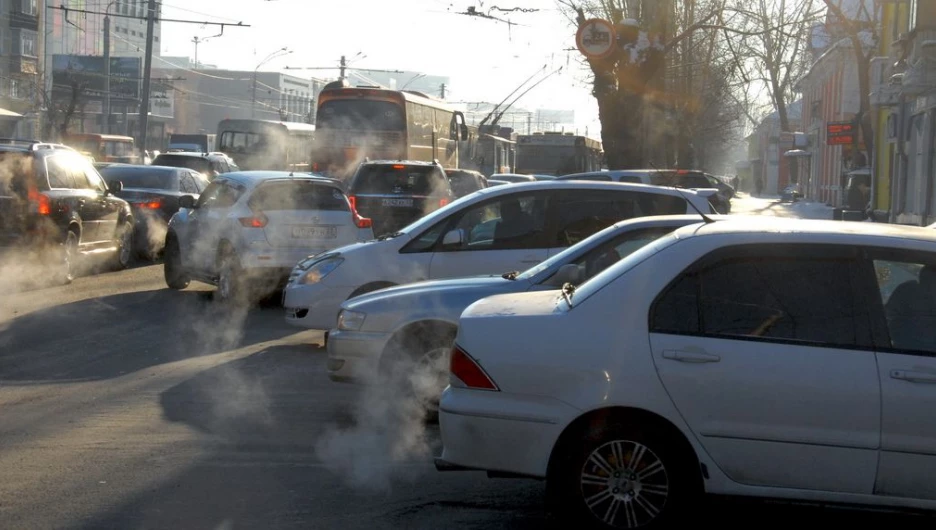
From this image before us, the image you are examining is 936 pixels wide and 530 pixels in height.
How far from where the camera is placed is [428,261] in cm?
959

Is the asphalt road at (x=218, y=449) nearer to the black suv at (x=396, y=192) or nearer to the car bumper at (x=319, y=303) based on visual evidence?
the car bumper at (x=319, y=303)

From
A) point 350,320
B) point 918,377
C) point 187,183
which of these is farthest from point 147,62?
point 918,377

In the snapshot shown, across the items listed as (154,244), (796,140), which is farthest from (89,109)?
(154,244)

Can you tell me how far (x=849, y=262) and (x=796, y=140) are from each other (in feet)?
166

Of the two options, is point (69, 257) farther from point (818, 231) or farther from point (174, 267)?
point (818, 231)

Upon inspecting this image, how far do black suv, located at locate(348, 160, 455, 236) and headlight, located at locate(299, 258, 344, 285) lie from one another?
9.18 m

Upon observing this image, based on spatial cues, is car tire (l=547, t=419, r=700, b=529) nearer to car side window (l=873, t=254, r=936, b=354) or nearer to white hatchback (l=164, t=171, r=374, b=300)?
car side window (l=873, t=254, r=936, b=354)

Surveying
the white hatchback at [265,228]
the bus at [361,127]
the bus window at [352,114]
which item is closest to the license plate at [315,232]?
the white hatchback at [265,228]

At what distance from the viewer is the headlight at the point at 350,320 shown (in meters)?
7.63

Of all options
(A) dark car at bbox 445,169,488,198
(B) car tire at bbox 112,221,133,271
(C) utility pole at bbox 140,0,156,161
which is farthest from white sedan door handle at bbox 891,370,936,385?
(C) utility pole at bbox 140,0,156,161

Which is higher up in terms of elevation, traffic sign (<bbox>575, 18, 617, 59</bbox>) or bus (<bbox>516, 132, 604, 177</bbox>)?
traffic sign (<bbox>575, 18, 617, 59</bbox>)

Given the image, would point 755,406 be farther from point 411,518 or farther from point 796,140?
point 796,140

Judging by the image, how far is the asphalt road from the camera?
573cm

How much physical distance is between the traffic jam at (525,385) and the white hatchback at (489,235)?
2 centimetres
